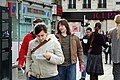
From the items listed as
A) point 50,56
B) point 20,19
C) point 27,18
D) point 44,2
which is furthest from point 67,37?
point 44,2

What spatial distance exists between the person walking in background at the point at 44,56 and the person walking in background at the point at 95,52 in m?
4.36

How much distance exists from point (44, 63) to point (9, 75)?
3.31 metres

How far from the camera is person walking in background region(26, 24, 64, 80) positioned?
5961 millimetres

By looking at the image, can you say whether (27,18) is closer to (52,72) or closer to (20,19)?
(20,19)

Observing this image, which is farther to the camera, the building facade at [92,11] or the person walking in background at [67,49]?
the building facade at [92,11]

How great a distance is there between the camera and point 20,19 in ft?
54.9

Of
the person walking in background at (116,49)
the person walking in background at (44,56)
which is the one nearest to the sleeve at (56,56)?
the person walking in background at (44,56)

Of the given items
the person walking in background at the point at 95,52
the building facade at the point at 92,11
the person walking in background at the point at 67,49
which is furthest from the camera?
the building facade at the point at 92,11

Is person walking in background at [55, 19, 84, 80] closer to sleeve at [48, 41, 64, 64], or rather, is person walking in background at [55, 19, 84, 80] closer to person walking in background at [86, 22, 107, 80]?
sleeve at [48, 41, 64, 64]

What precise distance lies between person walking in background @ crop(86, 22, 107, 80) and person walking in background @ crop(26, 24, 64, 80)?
4363mm

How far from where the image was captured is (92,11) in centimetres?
5312

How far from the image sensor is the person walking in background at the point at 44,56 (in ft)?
19.6

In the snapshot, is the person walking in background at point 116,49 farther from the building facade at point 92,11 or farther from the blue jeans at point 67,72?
the building facade at point 92,11

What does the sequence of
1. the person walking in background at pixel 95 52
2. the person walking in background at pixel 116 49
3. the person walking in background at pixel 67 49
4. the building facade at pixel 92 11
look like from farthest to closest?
the building facade at pixel 92 11, the person walking in background at pixel 95 52, the person walking in background at pixel 116 49, the person walking in background at pixel 67 49
